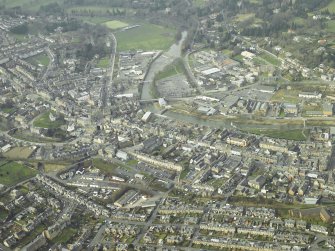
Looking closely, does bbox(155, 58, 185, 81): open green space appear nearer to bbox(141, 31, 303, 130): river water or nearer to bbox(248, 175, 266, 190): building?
bbox(141, 31, 303, 130): river water

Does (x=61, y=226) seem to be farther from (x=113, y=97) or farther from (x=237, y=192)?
(x=113, y=97)

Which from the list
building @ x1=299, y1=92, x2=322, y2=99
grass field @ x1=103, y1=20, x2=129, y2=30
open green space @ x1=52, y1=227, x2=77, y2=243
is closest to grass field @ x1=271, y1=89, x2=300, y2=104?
building @ x1=299, y1=92, x2=322, y2=99

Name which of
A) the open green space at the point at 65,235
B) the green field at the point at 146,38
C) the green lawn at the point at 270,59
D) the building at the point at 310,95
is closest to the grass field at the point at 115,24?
the green field at the point at 146,38

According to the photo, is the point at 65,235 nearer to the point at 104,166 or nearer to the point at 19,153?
the point at 104,166

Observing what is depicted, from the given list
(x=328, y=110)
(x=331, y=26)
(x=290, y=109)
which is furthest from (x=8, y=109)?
(x=331, y=26)

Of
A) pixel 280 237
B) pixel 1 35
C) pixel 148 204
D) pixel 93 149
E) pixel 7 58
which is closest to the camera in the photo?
pixel 280 237

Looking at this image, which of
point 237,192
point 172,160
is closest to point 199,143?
point 172,160
